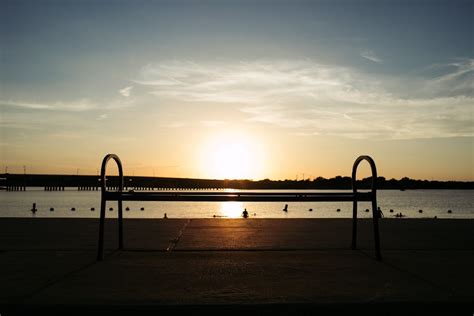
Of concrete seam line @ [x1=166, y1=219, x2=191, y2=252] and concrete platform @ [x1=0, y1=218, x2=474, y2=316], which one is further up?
concrete platform @ [x1=0, y1=218, x2=474, y2=316]

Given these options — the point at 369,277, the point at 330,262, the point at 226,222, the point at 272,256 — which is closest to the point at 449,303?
the point at 369,277

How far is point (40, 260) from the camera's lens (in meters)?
5.61

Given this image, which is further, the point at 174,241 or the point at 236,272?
the point at 174,241

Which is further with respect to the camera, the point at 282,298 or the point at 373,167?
the point at 373,167

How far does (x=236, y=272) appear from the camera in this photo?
486cm

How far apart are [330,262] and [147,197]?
101 inches

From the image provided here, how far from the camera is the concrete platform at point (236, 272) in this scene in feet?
11.5

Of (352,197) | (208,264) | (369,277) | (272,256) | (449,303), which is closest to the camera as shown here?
(449,303)

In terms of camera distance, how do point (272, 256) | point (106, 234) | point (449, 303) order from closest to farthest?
point (449, 303), point (272, 256), point (106, 234)

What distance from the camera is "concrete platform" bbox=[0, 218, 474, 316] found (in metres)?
3.50

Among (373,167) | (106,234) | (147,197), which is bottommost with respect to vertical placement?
(106,234)

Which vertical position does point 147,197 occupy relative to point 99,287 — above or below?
above

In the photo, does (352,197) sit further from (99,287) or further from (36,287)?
(36,287)

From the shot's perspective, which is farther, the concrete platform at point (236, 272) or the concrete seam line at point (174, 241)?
the concrete seam line at point (174, 241)
